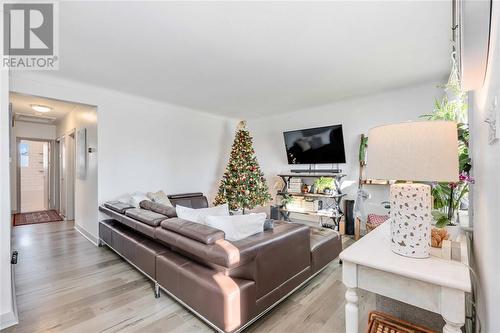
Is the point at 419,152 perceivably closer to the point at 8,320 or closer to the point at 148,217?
the point at 148,217

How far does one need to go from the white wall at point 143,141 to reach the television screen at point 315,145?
1804 millimetres

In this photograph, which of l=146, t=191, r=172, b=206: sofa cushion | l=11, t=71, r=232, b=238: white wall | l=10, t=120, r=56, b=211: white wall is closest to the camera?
l=11, t=71, r=232, b=238: white wall

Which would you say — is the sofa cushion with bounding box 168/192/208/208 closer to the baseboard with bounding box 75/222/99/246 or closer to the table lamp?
the baseboard with bounding box 75/222/99/246

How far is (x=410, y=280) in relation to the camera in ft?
3.33

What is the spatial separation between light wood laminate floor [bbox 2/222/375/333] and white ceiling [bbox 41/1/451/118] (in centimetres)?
247

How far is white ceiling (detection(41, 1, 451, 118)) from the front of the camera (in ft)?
6.18

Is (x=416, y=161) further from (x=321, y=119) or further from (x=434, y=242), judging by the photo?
(x=321, y=119)

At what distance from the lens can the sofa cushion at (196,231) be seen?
165cm

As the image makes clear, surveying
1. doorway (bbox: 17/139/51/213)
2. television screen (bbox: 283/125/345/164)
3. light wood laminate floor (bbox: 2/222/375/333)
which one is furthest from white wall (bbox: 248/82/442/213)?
doorway (bbox: 17/139/51/213)

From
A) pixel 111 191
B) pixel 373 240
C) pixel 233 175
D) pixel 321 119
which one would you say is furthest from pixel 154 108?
pixel 373 240

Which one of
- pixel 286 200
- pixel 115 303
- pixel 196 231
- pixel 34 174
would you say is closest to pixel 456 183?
pixel 196 231

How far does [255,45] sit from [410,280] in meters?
2.30

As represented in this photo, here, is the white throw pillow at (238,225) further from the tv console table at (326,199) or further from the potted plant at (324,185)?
the potted plant at (324,185)

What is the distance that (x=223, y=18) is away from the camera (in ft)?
6.47
